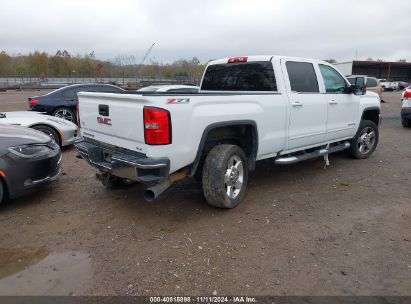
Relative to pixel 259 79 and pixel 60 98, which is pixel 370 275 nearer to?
pixel 259 79

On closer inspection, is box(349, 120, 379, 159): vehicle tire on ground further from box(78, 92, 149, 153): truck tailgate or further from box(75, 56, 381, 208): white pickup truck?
box(78, 92, 149, 153): truck tailgate

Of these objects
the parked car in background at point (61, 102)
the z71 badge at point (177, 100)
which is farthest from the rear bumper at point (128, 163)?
the parked car in background at point (61, 102)

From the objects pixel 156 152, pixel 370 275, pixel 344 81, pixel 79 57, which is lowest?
pixel 370 275

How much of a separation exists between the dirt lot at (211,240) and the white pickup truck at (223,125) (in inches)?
19.7

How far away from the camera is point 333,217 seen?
4469 millimetres

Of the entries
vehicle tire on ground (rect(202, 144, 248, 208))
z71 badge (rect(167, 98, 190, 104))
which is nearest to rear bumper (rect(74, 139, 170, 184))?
z71 badge (rect(167, 98, 190, 104))

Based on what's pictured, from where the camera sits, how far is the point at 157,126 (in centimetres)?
364

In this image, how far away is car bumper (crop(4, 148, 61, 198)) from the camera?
455 centimetres

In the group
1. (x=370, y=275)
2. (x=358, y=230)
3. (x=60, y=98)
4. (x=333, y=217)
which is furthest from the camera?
(x=60, y=98)

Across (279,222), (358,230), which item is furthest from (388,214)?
(279,222)

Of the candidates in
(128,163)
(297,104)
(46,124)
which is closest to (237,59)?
(297,104)

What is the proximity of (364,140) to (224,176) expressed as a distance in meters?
4.26

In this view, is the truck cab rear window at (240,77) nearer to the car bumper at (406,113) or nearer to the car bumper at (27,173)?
the car bumper at (27,173)

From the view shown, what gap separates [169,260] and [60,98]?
916 cm
